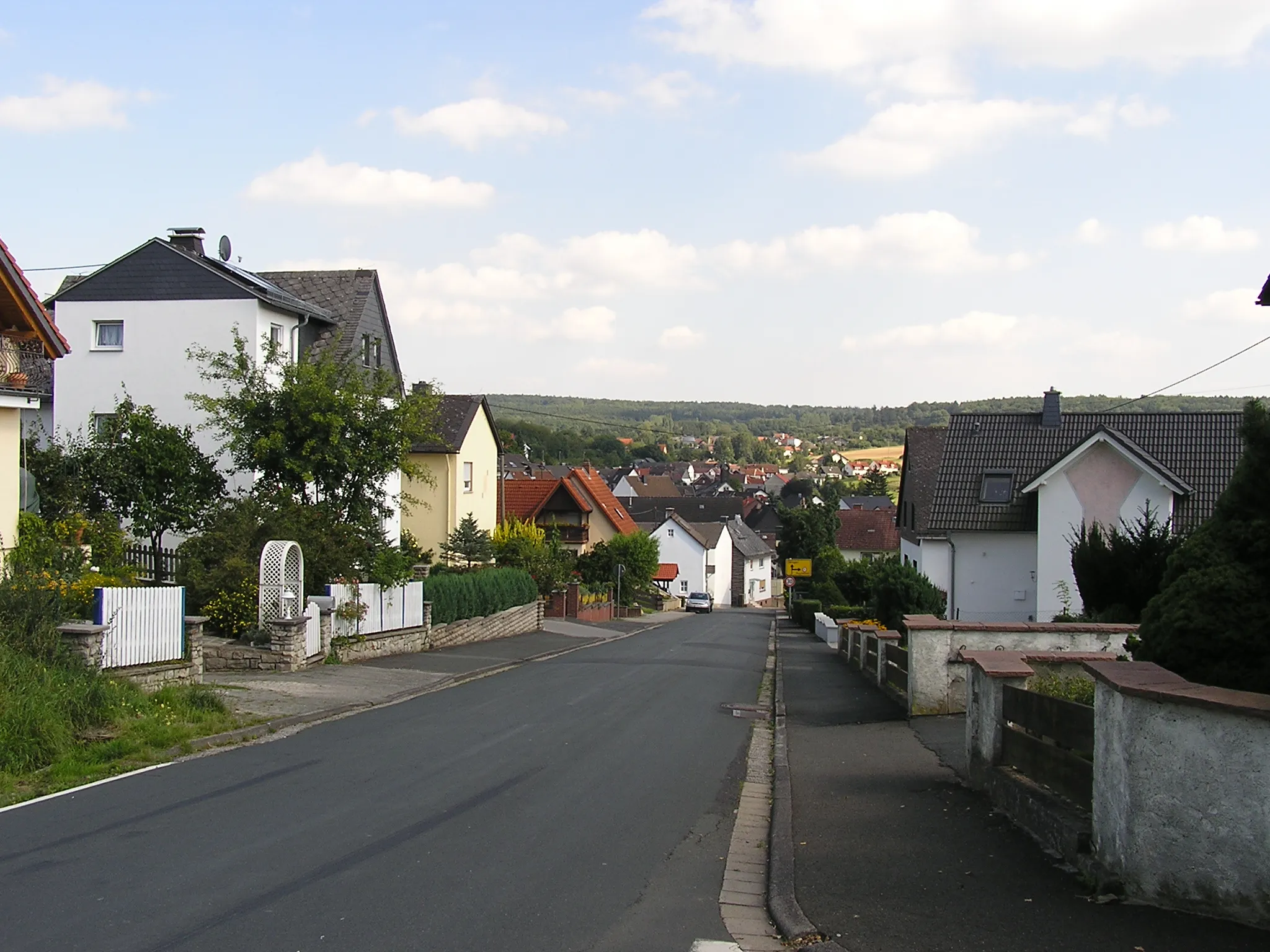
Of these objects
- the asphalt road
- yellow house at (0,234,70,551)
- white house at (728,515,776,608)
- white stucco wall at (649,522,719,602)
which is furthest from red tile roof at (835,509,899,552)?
the asphalt road

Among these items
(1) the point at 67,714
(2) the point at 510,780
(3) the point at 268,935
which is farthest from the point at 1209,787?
(1) the point at 67,714

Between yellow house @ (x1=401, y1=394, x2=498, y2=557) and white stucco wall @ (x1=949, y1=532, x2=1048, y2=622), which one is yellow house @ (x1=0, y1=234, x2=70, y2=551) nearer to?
yellow house @ (x1=401, y1=394, x2=498, y2=557)

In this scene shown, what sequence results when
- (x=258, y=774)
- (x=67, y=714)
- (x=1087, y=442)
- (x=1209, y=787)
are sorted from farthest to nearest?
(x=1087, y=442), (x=67, y=714), (x=258, y=774), (x=1209, y=787)

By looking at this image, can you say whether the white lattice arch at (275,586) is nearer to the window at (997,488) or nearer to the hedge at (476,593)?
the hedge at (476,593)

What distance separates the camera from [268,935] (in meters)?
6.15

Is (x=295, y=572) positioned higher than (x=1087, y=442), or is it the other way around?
(x=1087, y=442)

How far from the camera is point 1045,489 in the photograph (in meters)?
31.8

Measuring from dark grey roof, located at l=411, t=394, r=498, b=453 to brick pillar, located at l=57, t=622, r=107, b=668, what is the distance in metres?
25.0

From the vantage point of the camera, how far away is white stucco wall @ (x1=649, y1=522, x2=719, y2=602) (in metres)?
88.6

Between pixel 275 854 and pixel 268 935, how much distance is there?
1934mm

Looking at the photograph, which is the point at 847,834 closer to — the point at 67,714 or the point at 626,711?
the point at 67,714

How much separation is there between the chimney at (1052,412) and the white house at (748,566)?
63343 mm

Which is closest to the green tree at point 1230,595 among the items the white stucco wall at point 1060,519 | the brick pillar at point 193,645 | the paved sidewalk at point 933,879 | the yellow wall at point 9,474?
the paved sidewalk at point 933,879

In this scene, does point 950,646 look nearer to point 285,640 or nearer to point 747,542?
point 285,640
